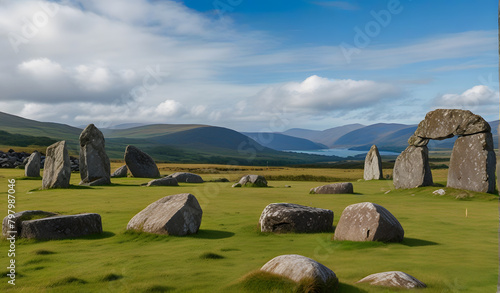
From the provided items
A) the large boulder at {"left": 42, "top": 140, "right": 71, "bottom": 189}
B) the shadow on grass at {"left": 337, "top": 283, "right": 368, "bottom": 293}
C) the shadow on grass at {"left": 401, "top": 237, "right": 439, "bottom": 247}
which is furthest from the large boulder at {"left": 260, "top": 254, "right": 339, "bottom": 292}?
the large boulder at {"left": 42, "top": 140, "right": 71, "bottom": 189}

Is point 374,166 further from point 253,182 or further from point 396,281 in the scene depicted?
point 396,281

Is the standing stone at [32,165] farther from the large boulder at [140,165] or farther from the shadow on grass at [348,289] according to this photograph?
the shadow on grass at [348,289]

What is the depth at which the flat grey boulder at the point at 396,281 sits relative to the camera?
23.1 ft

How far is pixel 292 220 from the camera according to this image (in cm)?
1235

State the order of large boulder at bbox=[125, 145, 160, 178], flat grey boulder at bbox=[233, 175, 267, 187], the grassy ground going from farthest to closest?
large boulder at bbox=[125, 145, 160, 178], flat grey boulder at bbox=[233, 175, 267, 187], the grassy ground

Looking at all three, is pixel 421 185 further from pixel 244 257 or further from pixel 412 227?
pixel 244 257

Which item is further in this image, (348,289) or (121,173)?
(121,173)

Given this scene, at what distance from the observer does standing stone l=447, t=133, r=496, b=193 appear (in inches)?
892

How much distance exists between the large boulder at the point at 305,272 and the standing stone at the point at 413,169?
21330mm

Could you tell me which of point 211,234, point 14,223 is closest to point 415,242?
point 211,234

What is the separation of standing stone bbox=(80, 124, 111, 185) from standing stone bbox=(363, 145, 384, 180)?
23.1 metres

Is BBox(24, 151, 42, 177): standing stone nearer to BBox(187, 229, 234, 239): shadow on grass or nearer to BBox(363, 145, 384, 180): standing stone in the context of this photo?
BBox(187, 229, 234, 239): shadow on grass

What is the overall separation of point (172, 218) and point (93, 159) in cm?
1961

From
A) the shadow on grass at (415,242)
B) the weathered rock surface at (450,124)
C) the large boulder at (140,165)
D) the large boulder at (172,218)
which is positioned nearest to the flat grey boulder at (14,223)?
the large boulder at (172,218)
